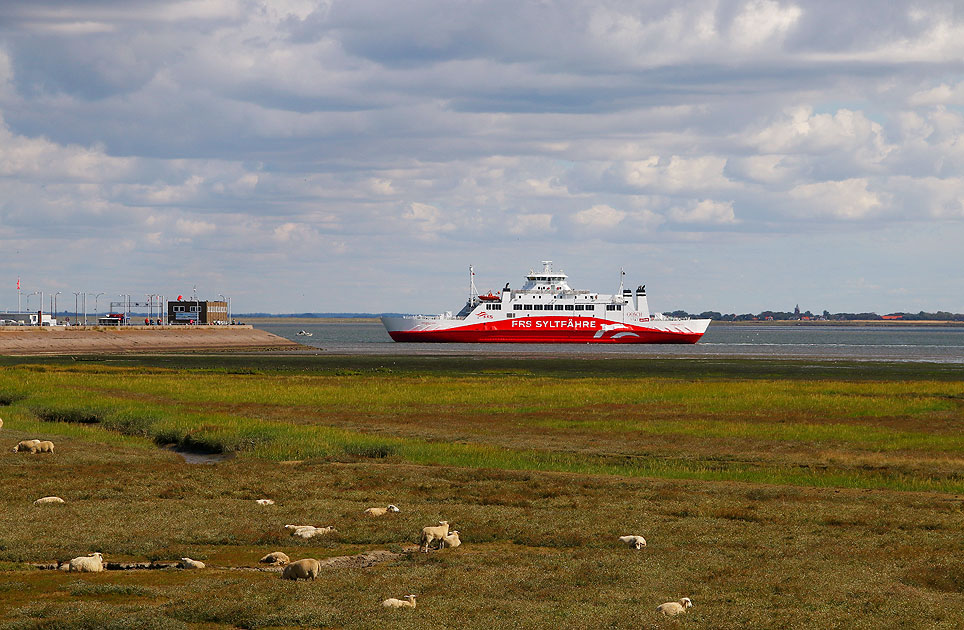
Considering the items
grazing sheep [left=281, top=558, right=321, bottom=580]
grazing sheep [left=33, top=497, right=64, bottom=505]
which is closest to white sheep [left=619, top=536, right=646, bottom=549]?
grazing sheep [left=281, top=558, right=321, bottom=580]

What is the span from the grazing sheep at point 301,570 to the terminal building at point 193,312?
156773 mm

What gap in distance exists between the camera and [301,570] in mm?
15688

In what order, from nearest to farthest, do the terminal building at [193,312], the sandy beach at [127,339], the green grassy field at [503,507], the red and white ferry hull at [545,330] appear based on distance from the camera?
1. the green grassy field at [503,507]
2. the sandy beach at [127,339]
3. the red and white ferry hull at [545,330]
4. the terminal building at [193,312]

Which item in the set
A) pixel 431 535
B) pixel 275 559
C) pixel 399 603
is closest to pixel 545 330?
pixel 431 535

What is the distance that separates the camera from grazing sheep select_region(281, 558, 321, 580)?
51.5 feet

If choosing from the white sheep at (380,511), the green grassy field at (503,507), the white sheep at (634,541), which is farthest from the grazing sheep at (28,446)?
the white sheep at (634,541)

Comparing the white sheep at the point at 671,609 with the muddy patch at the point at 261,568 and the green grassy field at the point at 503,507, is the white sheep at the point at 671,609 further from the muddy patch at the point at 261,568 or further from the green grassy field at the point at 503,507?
the muddy patch at the point at 261,568

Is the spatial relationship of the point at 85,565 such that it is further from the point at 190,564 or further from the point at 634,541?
the point at 634,541

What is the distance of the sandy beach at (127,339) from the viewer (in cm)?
11450

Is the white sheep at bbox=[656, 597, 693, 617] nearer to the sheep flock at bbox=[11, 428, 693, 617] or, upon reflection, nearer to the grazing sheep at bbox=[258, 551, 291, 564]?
the sheep flock at bbox=[11, 428, 693, 617]

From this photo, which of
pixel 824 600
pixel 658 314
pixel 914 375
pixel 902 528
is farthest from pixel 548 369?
pixel 658 314

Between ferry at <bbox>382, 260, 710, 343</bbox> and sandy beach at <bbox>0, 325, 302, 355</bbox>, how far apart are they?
2167 centimetres

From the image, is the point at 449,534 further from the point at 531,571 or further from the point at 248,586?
the point at 248,586

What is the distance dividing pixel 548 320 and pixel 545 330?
54.8 inches
